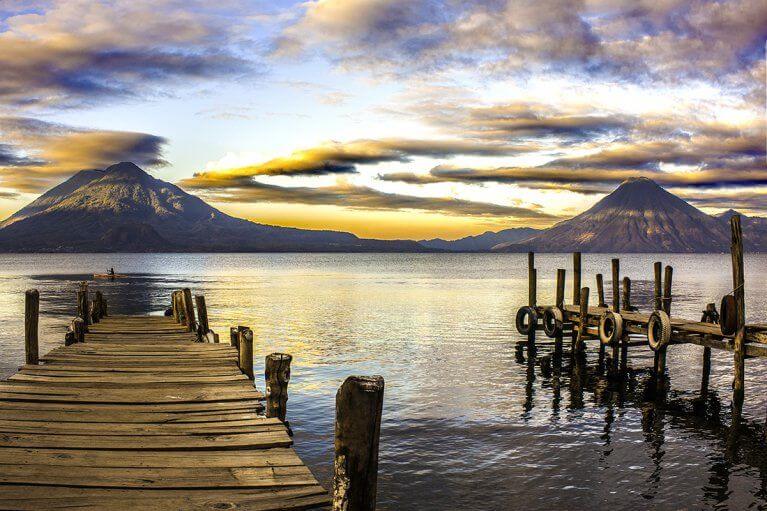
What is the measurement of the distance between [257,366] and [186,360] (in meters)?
10.1

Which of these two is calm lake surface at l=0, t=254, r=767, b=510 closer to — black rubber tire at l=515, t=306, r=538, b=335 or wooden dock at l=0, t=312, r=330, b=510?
black rubber tire at l=515, t=306, r=538, b=335

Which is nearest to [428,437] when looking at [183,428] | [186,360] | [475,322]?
[186,360]

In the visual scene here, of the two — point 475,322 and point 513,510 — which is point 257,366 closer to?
point 513,510

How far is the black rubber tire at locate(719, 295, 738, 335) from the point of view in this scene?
17234 millimetres

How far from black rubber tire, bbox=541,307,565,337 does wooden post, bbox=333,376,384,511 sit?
24130mm

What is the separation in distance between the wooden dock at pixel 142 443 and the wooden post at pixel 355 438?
0.56 meters

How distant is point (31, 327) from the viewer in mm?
17109

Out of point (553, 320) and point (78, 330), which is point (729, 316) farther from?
point (78, 330)

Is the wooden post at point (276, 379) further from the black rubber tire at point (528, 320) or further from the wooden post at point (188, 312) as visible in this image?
the black rubber tire at point (528, 320)

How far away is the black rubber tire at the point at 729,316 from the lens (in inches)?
679

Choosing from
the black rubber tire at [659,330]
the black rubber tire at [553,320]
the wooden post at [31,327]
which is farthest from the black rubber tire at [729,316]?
the wooden post at [31,327]

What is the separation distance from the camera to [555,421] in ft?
56.9

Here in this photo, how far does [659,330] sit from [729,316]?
13.4ft

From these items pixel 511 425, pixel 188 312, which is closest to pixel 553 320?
pixel 511 425
